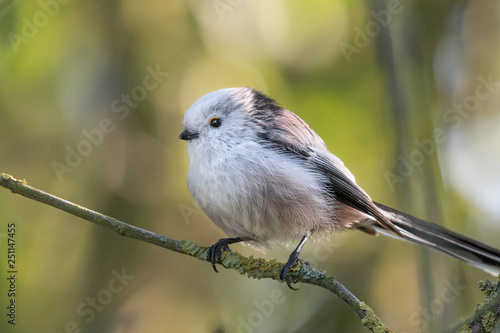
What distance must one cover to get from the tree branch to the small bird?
148mm

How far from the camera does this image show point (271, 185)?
136 inches

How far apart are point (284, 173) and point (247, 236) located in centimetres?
53

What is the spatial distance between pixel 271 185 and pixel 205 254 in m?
0.65

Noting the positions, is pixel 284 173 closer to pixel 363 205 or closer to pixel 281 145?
pixel 281 145

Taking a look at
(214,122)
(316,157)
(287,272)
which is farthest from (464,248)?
(214,122)

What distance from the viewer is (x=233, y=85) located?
179 inches

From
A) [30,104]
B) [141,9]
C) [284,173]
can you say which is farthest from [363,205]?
[30,104]

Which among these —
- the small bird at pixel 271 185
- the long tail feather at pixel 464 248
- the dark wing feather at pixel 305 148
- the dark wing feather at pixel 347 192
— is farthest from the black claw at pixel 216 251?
the long tail feather at pixel 464 248

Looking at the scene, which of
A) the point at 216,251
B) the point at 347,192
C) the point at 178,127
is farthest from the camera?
the point at 178,127

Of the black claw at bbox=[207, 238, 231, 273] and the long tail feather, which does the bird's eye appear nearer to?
the black claw at bbox=[207, 238, 231, 273]

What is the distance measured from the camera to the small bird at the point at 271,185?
3381mm

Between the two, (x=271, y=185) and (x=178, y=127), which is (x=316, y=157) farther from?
(x=178, y=127)

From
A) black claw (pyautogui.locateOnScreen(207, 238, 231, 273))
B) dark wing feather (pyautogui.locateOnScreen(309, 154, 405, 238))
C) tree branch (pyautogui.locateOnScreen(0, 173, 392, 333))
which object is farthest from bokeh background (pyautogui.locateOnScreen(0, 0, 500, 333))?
tree branch (pyautogui.locateOnScreen(0, 173, 392, 333))

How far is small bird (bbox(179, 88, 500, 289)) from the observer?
3381mm
